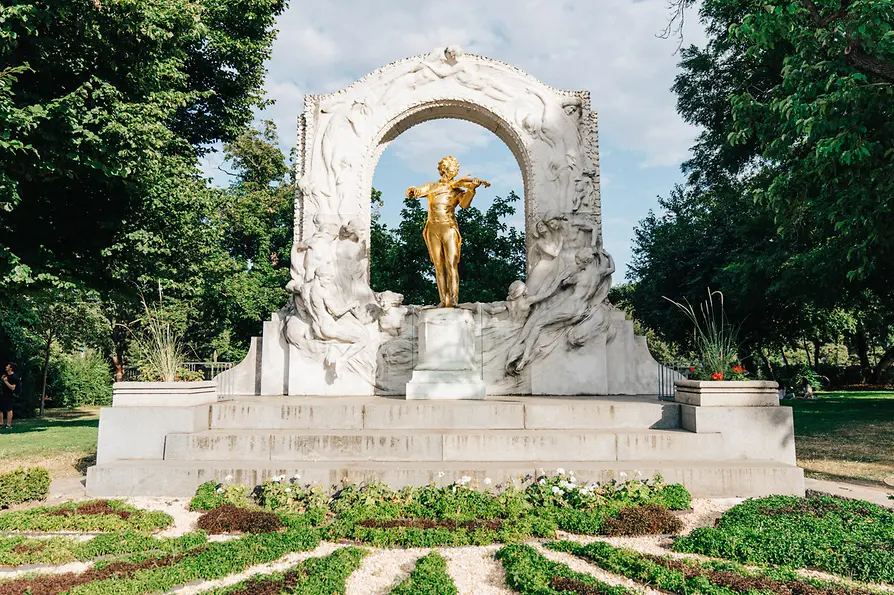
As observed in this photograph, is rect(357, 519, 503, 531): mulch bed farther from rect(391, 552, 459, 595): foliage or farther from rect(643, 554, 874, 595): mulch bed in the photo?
rect(643, 554, 874, 595): mulch bed

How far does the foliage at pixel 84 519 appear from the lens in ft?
18.5

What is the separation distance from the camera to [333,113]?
11977mm

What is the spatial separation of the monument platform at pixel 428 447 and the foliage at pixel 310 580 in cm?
206

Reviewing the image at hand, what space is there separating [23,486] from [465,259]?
16.6 m

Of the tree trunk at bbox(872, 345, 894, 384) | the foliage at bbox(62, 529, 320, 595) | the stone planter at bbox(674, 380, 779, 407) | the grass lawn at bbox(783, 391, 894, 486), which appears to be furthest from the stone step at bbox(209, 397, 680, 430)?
the tree trunk at bbox(872, 345, 894, 384)

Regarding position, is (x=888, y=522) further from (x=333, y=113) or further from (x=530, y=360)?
(x=333, y=113)

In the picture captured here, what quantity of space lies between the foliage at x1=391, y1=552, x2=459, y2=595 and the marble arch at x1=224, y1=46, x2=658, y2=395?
6.26 m

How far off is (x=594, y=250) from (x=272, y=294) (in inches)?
606

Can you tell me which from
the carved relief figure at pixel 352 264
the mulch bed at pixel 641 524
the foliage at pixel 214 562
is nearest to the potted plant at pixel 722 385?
the mulch bed at pixel 641 524

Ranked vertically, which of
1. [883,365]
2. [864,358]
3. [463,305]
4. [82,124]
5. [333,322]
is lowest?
[883,365]

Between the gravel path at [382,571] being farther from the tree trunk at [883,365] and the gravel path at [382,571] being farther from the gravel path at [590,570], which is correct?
the tree trunk at [883,365]

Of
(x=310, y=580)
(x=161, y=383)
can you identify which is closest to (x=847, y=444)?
(x=310, y=580)

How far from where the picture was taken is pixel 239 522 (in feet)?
18.6

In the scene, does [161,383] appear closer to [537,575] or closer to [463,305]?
[463,305]
